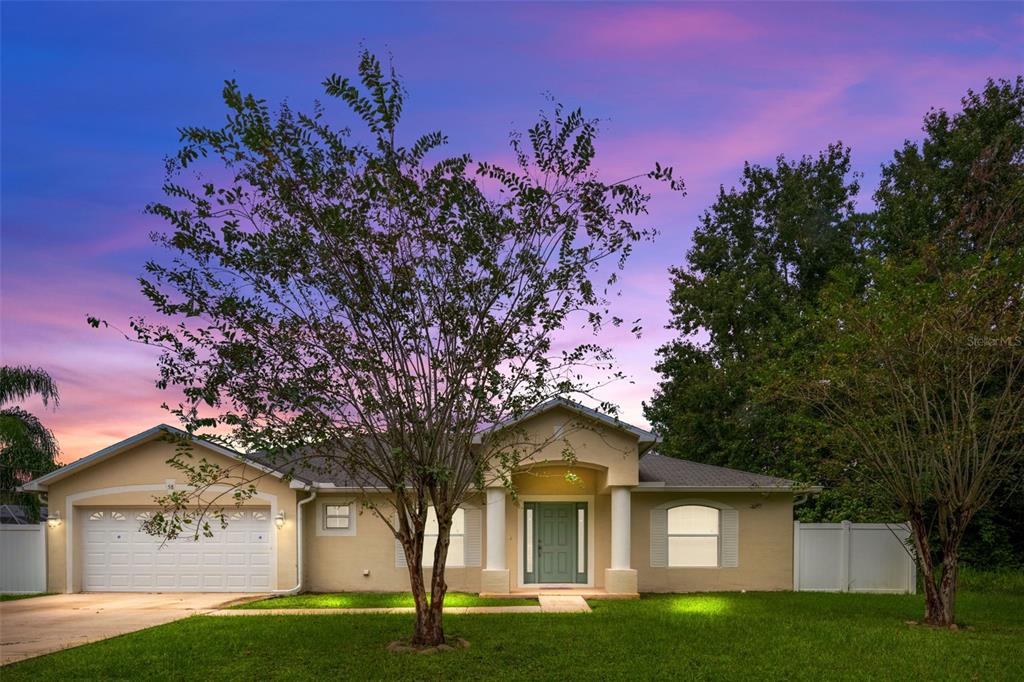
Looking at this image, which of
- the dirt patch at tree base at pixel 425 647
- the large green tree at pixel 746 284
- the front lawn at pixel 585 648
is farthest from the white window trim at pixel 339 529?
the large green tree at pixel 746 284

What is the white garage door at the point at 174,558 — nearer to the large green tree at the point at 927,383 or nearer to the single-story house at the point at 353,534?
the single-story house at the point at 353,534

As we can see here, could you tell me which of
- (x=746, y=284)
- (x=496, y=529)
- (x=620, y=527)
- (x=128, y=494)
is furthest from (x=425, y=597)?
(x=746, y=284)

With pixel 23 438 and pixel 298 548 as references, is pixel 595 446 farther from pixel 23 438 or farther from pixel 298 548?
pixel 23 438

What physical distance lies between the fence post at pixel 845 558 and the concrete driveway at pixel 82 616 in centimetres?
1387

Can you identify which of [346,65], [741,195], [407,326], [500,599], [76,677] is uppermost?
[741,195]

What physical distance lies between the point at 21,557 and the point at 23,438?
17.5 ft

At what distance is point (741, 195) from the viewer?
105 ft

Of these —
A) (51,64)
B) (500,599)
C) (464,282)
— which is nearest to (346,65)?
(464,282)

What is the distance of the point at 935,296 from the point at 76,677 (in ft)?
46.1

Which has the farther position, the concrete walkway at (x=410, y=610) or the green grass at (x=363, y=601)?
the green grass at (x=363, y=601)

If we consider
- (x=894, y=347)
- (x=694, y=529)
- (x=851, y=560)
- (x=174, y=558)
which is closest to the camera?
(x=894, y=347)

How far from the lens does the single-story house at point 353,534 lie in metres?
18.4

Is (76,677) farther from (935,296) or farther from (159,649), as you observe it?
(935,296)

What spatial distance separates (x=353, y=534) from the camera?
18828 millimetres
